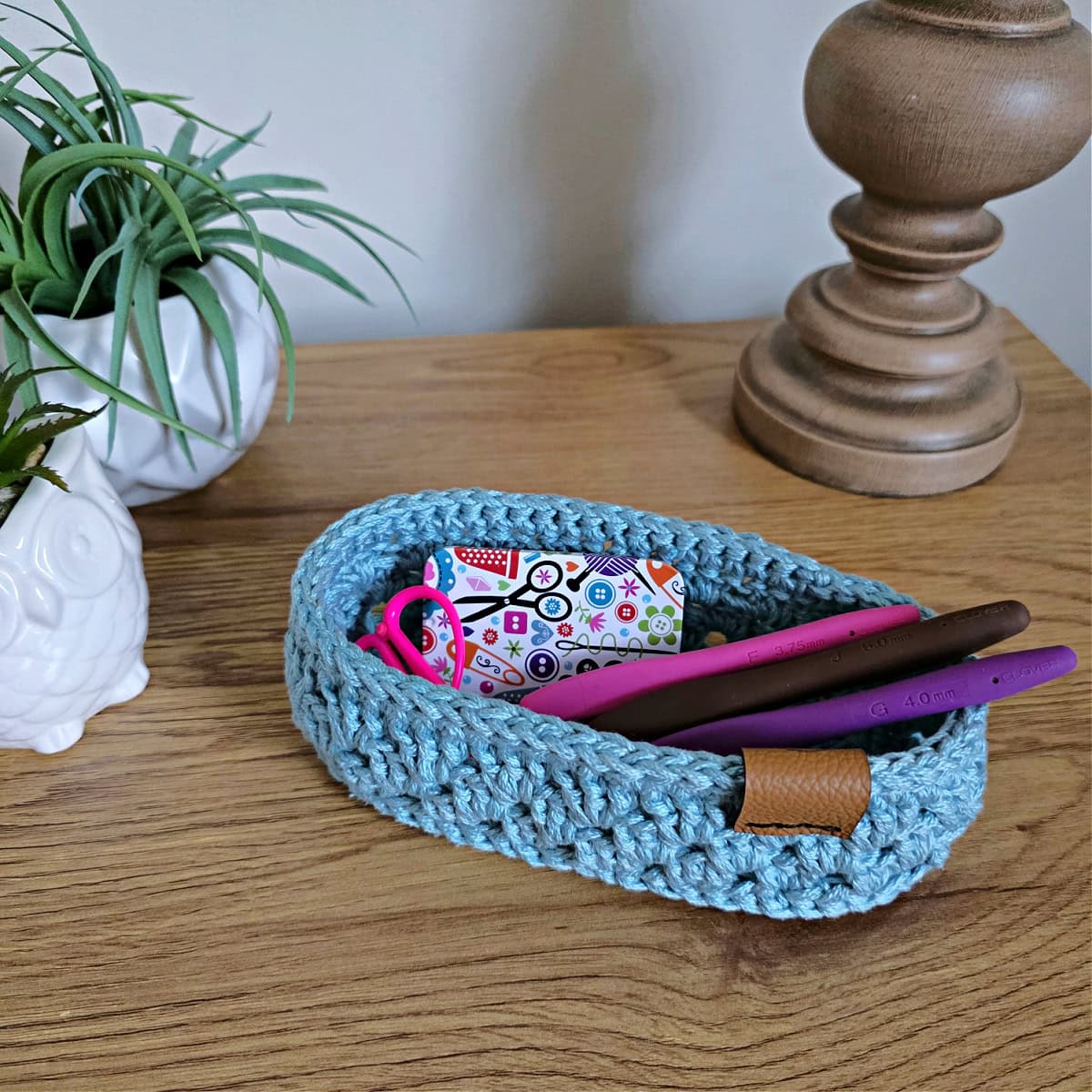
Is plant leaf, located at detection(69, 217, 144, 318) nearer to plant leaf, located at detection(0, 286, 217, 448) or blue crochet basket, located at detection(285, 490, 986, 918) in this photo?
plant leaf, located at detection(0, 286, 217, 448)

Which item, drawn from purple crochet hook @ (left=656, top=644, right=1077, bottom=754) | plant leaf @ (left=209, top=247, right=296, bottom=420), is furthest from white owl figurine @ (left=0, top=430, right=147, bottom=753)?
purple crochet hook @ (left=656, top=644, right=1077, bottom=754)

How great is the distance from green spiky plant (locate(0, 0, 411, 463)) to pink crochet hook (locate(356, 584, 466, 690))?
0.39 ft

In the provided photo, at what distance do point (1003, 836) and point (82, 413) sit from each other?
1.20ft

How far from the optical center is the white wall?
0.60 meters

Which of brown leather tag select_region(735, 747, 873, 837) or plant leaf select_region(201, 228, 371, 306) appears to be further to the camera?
plant leaf select_region(201, 228, 371, 306)

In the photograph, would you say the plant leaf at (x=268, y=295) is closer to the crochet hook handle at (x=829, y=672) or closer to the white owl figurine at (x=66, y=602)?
the white owl figurine at (x=66, y=602)

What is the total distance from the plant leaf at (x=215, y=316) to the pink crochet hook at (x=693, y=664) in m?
0.20

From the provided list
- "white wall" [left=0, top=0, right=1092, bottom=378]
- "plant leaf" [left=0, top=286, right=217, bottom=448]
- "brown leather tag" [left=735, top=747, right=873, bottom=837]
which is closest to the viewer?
"brown leather tag" [left=735, top=747, right=873, bottom=837]

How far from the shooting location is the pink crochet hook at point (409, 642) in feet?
1.28

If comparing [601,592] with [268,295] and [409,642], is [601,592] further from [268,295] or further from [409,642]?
[268,295]

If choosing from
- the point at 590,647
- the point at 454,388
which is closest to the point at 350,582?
the point at 590,647

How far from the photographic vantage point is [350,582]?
42 cm

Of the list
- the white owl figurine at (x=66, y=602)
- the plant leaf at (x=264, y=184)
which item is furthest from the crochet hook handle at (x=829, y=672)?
the plant leaf at (x=264, y=184)

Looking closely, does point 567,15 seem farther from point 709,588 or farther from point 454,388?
point 709,588
